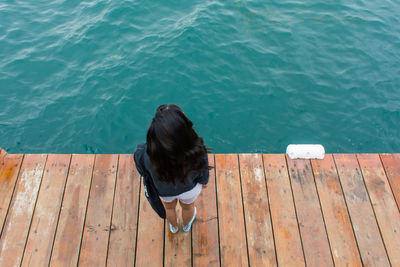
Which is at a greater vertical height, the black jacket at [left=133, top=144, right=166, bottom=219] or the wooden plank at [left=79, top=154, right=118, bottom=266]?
the black jacket at [left=133, top=144, right=166, bottom=219]

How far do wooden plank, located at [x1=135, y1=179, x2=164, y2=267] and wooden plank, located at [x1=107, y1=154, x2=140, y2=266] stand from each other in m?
0.06

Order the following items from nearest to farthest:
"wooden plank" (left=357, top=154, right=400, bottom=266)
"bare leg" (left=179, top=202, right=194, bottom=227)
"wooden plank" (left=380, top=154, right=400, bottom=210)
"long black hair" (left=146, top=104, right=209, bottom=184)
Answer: "long black hair" (left=146, top=104, right=209, bottom=184) → "bare leg" (left=179, top=202, right=194, bottom=227) → "wooden plank" (left=357, top=154, right=400, bottom=266) → "wooden plank" (left=380, top=154, right=400, bottom=210)

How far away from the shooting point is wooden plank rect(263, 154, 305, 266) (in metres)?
2.88

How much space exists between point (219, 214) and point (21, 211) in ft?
7.64

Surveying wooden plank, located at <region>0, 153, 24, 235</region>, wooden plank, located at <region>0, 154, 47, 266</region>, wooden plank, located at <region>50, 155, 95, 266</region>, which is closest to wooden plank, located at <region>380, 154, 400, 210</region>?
wooden plank, located at <region>50, 155, 95, 266</region>

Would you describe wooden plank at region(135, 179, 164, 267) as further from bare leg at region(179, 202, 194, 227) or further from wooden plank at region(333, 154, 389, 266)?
wooden plank at region(333, 154, 389, 266)

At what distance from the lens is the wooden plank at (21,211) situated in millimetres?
2838

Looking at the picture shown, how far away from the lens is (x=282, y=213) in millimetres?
3160

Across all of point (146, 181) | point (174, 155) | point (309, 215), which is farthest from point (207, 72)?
point (174, 155)

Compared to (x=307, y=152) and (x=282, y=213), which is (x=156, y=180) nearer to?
(x=282, y=213)

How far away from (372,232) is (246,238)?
4.72ft

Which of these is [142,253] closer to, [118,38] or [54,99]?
[54,99]

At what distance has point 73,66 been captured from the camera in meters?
6.21

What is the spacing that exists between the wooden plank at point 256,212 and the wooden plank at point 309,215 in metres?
0.37
